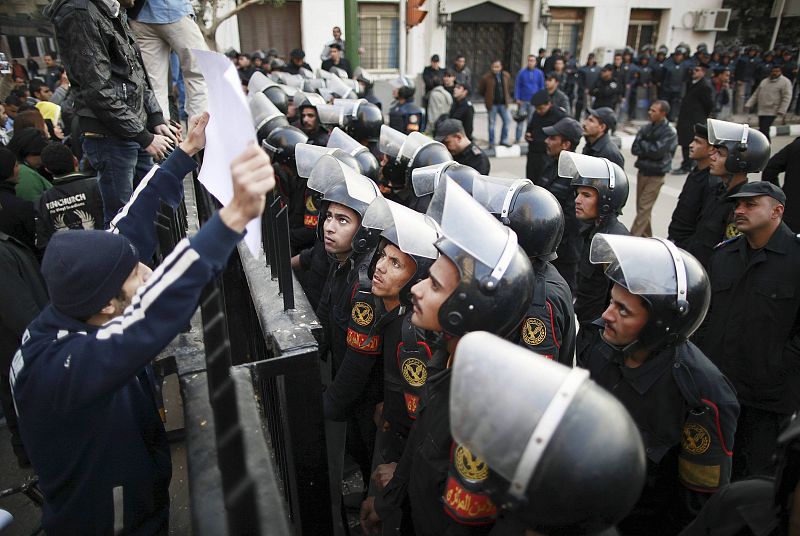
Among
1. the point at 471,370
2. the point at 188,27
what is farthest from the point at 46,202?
the point at 471,370

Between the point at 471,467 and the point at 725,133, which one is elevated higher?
the point at 725,133

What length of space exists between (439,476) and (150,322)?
3.32 feet

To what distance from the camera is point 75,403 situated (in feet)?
5.00

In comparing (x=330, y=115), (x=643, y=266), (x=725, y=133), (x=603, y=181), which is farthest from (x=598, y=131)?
(x=643, y=266)

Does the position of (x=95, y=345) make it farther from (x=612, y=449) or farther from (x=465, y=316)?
(x=612, y=449)

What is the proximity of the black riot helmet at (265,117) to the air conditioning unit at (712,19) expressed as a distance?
75.2ft

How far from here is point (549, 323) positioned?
2.59m

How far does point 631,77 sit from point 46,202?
17.9 meters

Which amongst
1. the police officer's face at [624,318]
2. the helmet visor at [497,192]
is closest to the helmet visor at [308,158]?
the helmet visor at [497,192]

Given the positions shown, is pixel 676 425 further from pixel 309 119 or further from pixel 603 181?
pixel 309 119

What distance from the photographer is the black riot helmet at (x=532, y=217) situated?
120 inches

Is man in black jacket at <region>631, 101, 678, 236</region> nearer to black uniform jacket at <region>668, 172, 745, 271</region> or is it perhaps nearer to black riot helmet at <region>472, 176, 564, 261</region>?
black uniform jacket at <region>668, 172, 745, 271</region>

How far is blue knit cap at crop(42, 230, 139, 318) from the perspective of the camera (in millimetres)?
1631

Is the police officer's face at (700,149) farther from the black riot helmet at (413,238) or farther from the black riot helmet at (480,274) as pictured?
the black riot helmet at (480,274)
